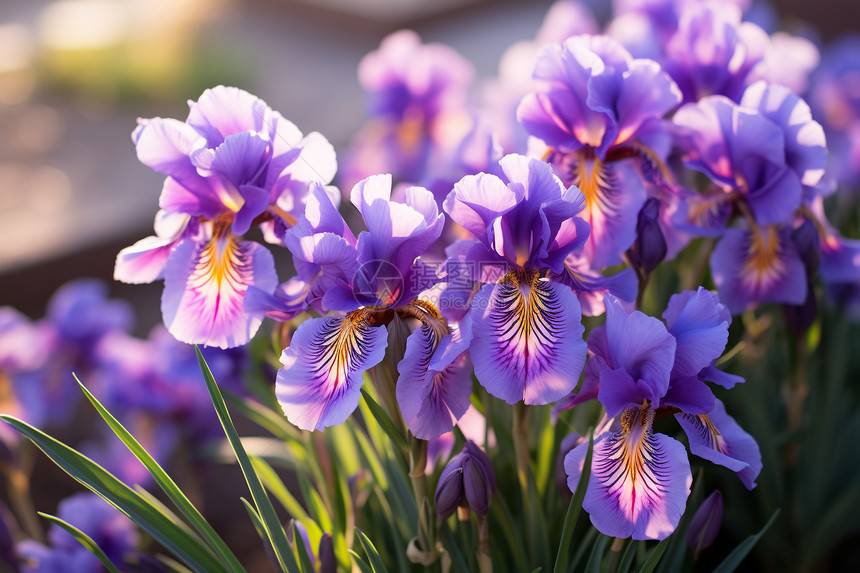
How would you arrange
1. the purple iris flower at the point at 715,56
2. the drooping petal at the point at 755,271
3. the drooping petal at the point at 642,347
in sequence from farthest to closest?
the purple iris flower at the point at 715,56 < the drooping petal at the point at 755,271 < the drooping petal at the point at 642,347

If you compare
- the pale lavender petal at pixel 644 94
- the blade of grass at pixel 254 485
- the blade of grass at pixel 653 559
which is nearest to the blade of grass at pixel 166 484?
the blade of grass at pixel 254 485

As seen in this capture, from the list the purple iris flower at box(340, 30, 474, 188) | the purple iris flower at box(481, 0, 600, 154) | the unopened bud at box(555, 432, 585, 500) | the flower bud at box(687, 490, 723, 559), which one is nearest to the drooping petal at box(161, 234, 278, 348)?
the unopened bud at box(555, 432, 585, 500)

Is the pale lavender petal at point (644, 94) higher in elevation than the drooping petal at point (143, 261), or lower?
higher

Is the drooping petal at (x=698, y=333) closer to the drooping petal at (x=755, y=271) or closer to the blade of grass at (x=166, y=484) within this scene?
the drooping petal at (x=755, y=271)

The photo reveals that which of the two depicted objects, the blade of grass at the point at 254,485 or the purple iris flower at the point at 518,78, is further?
the purple iris flower at the point at 518,78

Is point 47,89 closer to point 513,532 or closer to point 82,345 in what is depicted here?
point 82,345

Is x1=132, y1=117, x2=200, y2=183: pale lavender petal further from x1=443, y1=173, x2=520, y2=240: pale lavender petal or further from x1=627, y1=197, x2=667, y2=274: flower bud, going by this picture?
x1=627, y1=197, x2=667, y2=274: flower bud
